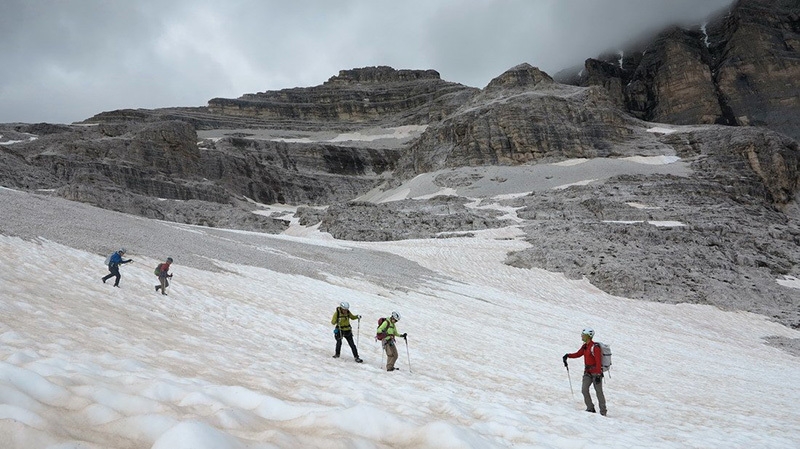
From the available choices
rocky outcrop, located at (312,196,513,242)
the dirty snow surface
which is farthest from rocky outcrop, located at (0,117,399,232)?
the dirty snow surface

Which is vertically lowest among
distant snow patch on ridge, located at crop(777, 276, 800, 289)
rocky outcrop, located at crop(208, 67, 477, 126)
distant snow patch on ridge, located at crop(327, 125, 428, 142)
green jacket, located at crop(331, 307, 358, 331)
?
green jacket, located at crop(331, 307, 358, 331)

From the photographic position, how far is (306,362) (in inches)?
335

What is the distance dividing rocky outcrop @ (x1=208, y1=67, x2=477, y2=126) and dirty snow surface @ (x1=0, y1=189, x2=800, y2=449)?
467 ft

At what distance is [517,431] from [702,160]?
83.4m

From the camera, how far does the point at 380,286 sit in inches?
944

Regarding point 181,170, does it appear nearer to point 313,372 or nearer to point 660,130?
point 660,130

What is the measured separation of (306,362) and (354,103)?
575ft

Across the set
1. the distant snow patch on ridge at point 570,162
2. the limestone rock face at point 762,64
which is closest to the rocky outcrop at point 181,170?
the distant snow patch on ridge at point 570,162

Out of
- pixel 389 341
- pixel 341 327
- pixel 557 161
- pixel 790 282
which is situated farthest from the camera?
pixel 557 161

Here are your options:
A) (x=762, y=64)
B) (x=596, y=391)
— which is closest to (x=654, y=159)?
(x=762, y=64)

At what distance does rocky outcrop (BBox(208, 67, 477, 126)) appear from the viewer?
166 m

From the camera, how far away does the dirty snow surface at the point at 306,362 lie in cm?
353

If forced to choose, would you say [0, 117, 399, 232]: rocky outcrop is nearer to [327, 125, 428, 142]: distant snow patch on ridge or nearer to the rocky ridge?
the rocky ridge

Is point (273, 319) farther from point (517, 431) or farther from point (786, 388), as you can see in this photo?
point (786, 388)
